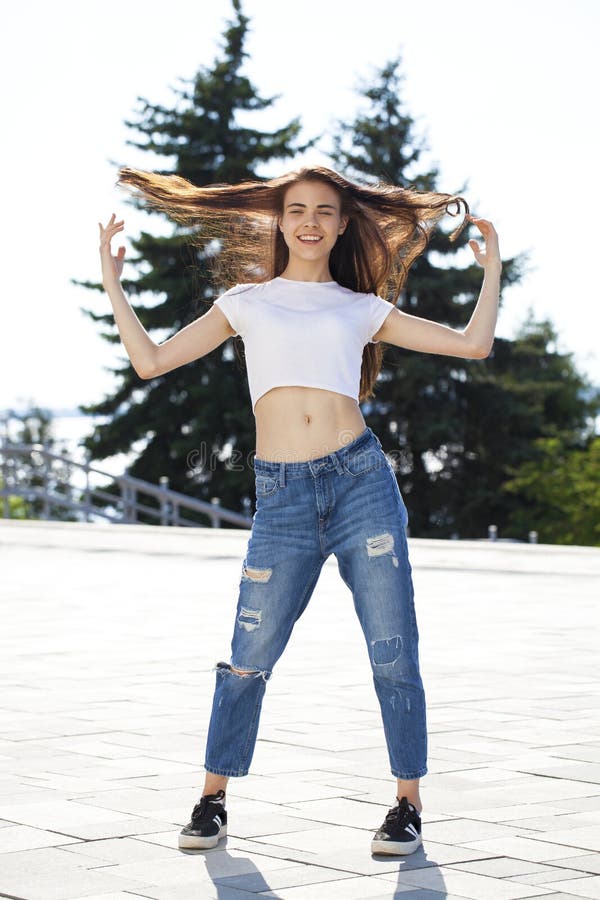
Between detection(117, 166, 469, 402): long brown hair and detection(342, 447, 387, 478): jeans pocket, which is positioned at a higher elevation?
detection(117, 166, 469, 402): long brown hair

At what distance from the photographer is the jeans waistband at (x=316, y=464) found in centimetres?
397

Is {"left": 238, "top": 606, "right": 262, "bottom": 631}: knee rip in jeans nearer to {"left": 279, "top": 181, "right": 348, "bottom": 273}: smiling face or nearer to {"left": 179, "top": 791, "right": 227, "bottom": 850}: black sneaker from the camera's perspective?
{"left": 179, "top": 791, "right": 227, "bottom": 850}: black sneaker

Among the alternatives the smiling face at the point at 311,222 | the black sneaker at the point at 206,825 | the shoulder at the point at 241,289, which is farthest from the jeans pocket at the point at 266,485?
the black sneaker at the point at 206,825

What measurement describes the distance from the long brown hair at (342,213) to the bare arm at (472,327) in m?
0.23

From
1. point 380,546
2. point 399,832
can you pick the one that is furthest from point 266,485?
point 399,832

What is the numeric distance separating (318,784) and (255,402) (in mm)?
1262

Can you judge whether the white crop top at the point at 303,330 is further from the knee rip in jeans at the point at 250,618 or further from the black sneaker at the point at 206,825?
the black sneaker at the point at 206,825

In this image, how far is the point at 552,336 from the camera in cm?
4112

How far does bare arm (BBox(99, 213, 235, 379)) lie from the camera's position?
4.04 m

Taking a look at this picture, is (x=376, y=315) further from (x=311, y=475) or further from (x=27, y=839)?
(x=27, y=839)

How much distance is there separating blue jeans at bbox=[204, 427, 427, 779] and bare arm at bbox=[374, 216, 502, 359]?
1.06 ft

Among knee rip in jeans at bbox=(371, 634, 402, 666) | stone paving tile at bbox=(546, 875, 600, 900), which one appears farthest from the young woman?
stone paving tile at bbox=(546, 875, 600, 900)

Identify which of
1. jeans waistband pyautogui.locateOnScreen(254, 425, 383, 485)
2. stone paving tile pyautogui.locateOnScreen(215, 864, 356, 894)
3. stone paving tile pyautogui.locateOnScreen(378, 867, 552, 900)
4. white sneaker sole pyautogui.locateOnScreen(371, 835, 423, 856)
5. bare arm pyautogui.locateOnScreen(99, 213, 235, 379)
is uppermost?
bare arm pyautogui.locateOnScreen(99, 213, 235, 379)

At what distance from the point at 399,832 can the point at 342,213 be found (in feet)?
5.51
